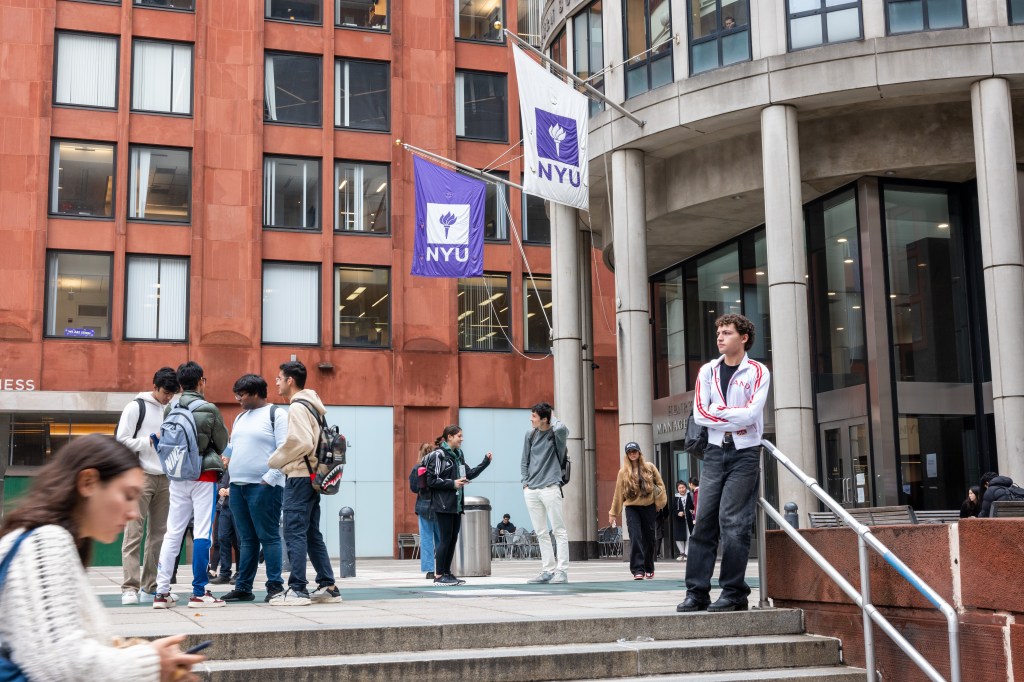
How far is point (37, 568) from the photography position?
115 inches

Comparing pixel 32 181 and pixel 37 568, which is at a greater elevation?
pixel 32 181

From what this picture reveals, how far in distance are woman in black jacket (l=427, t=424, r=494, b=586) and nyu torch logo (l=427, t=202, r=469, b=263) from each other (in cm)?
1068

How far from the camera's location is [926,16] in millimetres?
21938

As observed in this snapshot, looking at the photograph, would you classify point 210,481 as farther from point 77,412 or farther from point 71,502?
point 77,412

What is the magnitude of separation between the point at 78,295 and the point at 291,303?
5.89m

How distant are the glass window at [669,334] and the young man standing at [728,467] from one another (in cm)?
2116

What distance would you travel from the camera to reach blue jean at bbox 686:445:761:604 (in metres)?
8.62

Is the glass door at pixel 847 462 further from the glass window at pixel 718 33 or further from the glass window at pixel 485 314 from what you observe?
the glass window at pixel 485 314

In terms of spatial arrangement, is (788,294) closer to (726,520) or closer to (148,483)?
(726,520)

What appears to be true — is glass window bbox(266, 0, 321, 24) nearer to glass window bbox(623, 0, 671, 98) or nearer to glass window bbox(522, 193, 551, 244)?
glass window bbox(522, 193, 551, 244)

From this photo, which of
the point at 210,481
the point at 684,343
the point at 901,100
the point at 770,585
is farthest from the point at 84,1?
the point at 770,585

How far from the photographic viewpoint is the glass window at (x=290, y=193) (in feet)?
115

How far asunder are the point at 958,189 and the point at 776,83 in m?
4.97

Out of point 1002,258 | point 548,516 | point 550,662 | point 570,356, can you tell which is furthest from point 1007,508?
point 570,356
